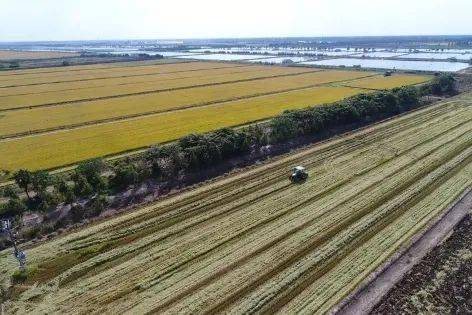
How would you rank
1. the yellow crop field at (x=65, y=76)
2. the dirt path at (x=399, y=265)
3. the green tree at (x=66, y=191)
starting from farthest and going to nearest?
the yellow crop field at (x=65, y=76) < the green tree at (x=66, y=191) < the dirt path at (x=399, y=265)

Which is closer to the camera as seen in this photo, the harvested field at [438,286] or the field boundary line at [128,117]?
the harvested field at [438,286]

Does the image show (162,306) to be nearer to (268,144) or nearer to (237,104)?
(268,144)

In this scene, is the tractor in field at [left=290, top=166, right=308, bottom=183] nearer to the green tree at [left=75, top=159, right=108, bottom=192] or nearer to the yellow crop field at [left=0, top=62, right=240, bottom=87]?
the green tree at [left=75, top=159, right=108, bottom=192]

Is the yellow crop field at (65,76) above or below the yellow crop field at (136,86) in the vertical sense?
above

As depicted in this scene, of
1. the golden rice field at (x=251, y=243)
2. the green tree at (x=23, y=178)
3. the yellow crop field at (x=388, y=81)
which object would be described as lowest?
the golden rice field at (x=251, y=243)

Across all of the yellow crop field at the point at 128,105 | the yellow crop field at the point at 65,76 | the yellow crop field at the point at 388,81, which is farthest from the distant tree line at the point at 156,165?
the yellow crop field at the point at 65,76

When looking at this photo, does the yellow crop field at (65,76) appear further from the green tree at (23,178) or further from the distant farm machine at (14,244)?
the distant farm machine at (14,244)
